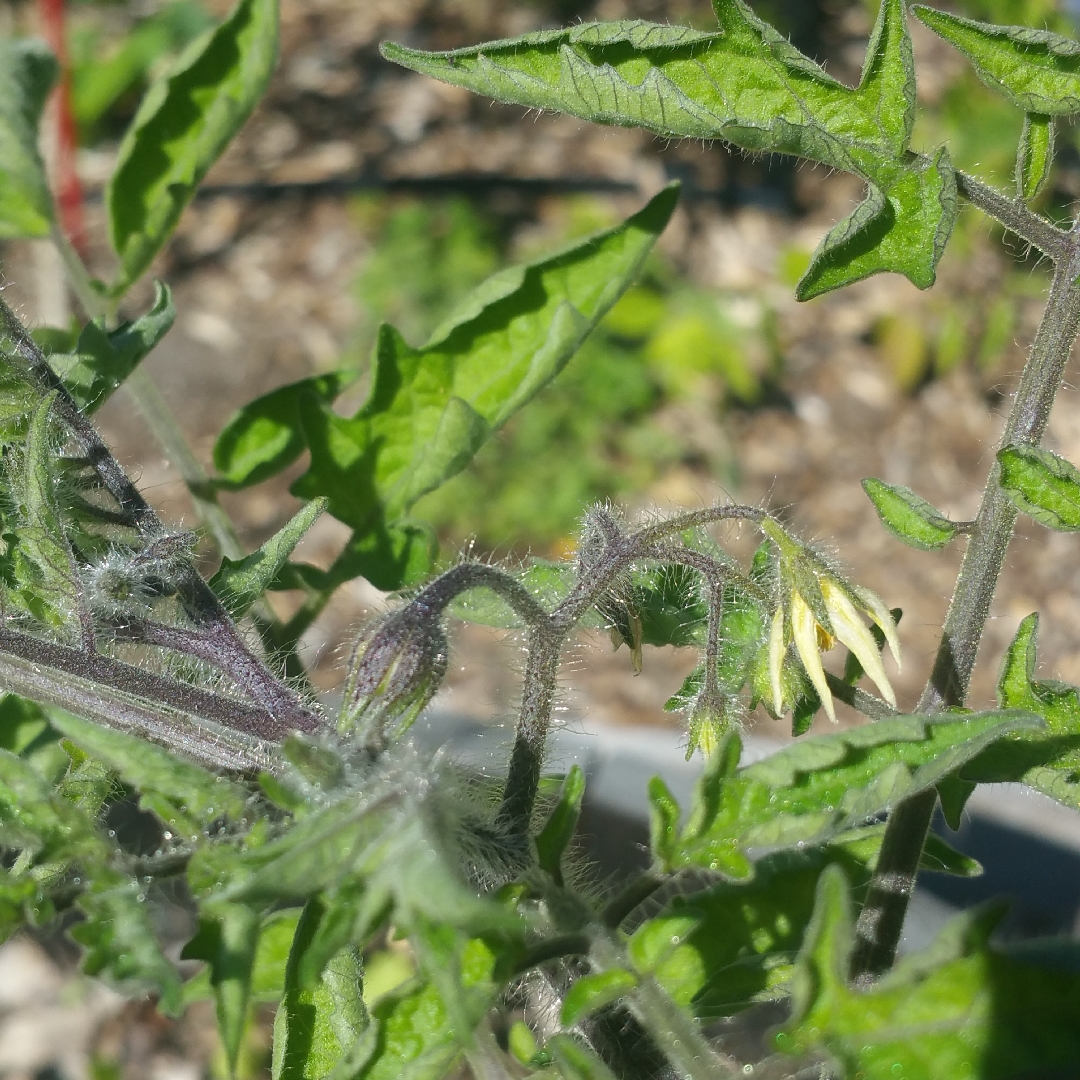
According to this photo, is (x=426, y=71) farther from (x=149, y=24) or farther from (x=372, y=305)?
(x=149, y=24)

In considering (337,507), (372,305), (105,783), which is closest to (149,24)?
(372,305)

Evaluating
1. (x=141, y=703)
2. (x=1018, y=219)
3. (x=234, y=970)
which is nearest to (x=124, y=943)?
(x=234, y=970)

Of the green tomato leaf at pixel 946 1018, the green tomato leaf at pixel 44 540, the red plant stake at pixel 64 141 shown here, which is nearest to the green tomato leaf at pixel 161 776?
the green tomato leaf at pixel 44 540

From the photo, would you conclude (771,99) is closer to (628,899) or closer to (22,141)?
(628,899)

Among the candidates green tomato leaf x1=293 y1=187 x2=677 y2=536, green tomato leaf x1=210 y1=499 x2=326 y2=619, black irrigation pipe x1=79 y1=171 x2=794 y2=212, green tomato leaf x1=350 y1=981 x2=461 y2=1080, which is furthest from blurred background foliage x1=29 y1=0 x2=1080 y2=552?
green tomato leaf x1=350 y1=981 x2=461 y2=1080

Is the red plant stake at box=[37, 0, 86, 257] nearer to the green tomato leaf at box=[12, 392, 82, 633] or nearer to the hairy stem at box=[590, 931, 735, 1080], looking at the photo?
the green tomato leaf at box=[12, 392, 82, 633]

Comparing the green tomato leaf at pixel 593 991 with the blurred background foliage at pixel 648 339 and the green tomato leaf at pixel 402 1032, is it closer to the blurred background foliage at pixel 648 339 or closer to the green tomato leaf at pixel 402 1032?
the green tomato leaf at pixel 402 1032
